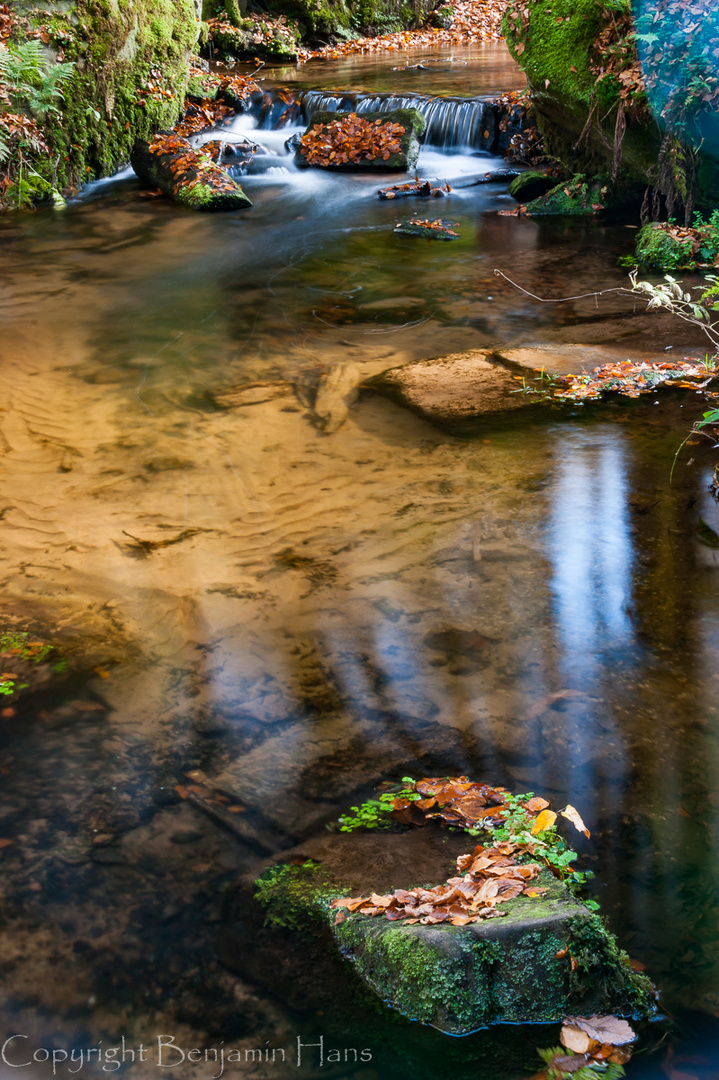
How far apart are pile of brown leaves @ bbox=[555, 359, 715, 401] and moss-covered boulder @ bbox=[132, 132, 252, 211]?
27.7 feet

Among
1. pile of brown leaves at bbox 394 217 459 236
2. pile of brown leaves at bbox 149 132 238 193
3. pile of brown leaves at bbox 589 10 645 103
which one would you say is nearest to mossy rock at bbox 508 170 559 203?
pile of brown leaves at bbox 394 217 459 236

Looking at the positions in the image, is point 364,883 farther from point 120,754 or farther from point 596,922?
point 120,754

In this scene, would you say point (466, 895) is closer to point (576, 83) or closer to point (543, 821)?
point (543, 821)

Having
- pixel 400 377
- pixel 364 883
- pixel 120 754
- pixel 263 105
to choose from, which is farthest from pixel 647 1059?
pixel 263 105

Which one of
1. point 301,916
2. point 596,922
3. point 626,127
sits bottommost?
point 301,916

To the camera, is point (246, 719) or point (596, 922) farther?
point (246, 719)

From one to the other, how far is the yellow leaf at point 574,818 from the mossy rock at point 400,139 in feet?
47.4

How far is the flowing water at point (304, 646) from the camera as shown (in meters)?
2.52

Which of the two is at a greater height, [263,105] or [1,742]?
[263,105]

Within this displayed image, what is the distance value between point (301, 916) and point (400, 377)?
5030 mm

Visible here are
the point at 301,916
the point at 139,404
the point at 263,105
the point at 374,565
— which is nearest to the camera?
the point at 301,916

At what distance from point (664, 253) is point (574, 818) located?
8305mm

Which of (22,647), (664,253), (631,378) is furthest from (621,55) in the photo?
(22,647)

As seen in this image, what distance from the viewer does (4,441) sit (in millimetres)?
5945
